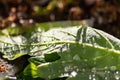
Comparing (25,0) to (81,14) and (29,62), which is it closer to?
(81,14)

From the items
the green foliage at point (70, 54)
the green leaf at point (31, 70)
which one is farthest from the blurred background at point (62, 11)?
the green leaf at point (31, 70)

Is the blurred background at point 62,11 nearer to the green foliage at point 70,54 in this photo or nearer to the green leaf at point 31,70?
the green foliage at point 70,54

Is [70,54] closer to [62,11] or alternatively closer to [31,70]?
[31,70]

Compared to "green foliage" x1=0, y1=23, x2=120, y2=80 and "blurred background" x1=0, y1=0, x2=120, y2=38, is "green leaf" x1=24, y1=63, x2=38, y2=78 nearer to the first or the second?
"green foliage" x1=0, y1=23, x2=120, y2=80

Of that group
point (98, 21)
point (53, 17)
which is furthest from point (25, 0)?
point (98, 21)

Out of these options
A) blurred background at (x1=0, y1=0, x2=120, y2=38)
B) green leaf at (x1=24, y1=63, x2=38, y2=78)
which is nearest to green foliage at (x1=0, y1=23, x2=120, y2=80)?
green leaf at (x1=24, y1=63, x2=38, y2=78)

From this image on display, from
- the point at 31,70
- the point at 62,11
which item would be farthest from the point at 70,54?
the point at 62,11
